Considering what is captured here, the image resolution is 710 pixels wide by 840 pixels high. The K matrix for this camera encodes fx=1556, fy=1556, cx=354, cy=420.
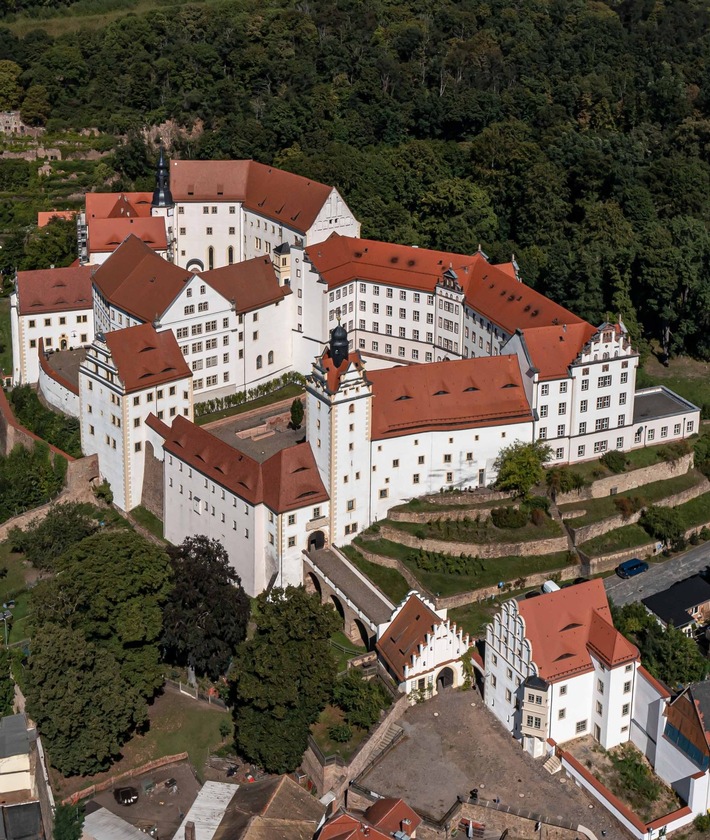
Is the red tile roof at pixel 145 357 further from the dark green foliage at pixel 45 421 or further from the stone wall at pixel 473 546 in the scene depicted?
the stone wall at pixel 473 546

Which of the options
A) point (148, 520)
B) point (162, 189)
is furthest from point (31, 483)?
point (162, 189)

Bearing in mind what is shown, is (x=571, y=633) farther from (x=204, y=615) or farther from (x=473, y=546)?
(x=204, y=615)

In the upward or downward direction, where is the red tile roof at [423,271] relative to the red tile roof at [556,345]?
upward

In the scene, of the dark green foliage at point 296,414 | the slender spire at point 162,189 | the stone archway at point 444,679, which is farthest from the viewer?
the slender spire at point 162,189

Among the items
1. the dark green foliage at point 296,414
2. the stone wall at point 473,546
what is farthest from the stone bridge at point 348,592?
the dark green foliage at point 296,414

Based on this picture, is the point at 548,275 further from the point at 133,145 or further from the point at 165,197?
the point at 133,145

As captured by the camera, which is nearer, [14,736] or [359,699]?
[14,736]
